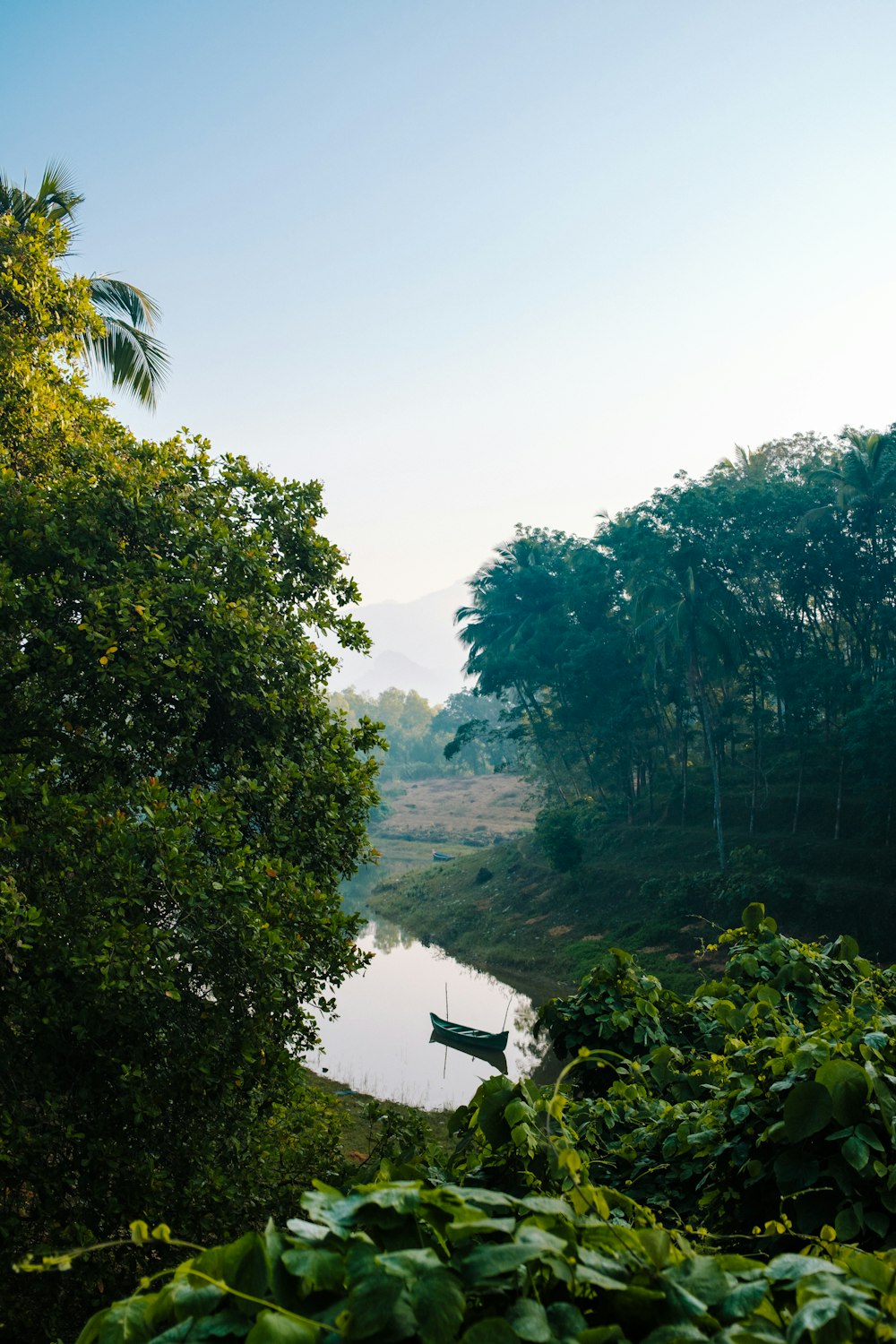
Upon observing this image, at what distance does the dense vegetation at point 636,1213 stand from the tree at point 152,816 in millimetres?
1777

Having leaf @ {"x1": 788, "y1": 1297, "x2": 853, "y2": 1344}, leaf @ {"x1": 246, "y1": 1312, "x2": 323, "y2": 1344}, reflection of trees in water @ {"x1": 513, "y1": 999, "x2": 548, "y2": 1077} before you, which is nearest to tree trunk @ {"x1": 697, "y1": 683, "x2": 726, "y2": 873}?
reflection of trees in water @ {"x1": 513, "y1": 999, "x2": 548, "y2": 1077}

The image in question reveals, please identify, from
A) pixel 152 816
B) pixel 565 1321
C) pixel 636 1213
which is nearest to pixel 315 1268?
pixel 565 1321

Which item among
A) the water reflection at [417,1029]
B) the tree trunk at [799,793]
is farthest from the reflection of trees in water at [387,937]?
the tree trunk at [799,793]

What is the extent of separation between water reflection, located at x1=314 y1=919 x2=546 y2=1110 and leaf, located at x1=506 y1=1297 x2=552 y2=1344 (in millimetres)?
15068

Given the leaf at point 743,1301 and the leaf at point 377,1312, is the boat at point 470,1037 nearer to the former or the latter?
the leaf at point 743,1301

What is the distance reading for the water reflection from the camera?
58.9 feet

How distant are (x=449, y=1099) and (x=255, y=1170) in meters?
12.6

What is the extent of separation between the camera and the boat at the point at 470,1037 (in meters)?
18.7

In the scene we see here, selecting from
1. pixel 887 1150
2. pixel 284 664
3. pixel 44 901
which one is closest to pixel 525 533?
pixel 284 664

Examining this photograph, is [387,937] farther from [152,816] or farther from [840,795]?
[152,816]

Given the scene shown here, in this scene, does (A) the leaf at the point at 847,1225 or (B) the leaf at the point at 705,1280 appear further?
(A) the leaf at the point at 847,1225

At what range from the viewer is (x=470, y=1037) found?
62.1ft

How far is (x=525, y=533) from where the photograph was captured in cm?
3425

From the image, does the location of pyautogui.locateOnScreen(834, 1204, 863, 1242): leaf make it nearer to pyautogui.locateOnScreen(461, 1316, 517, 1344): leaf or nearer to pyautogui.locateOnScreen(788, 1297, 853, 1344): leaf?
pyautogui.locateOnScreen(788, 1297, 853, 1344): leaf
